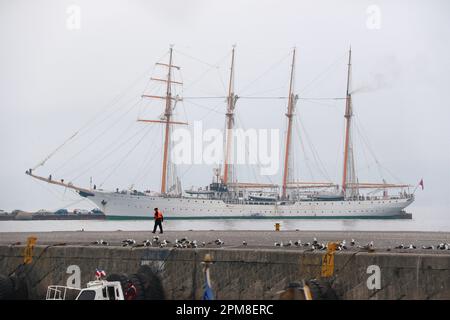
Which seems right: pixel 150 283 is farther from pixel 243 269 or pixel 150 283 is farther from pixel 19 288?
pixel 19 288

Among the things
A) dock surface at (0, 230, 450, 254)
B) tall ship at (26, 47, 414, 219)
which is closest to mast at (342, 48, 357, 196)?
tall ship at (26, 47, 414, 219)

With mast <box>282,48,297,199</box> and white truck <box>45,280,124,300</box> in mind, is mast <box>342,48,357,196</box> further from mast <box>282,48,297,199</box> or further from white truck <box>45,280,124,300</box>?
white truck <box>45,280,124,300</box>

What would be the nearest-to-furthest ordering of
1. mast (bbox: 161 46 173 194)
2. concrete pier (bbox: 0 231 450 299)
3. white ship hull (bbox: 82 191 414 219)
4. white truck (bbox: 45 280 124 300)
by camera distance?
white truck (bbox: 45 280 124 300), concrete pier (bbox: 0 231 450 299), mast (bbox: 161 46 173 194), white ship hull (bbox: 82 191 414 219)

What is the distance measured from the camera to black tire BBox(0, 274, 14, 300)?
777 inches

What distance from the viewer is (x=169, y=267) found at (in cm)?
1948

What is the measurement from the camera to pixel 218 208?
13525 cm

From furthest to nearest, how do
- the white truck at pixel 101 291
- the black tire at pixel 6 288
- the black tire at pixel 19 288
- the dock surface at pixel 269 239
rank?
the dock surface at pixel 269 239 < the black tire at pixel 19 288 < the black tire at pixel 6 288 < the white truck at pixel 101 291

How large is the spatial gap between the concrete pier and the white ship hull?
109 metres

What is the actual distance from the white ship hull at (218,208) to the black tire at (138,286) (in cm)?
11180

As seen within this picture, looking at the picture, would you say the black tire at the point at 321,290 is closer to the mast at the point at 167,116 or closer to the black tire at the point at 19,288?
the black tire at the point at 19,288

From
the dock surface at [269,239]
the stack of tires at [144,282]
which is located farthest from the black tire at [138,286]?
the dock surface at [269,239]

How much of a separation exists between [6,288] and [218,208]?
Answer: 4547 inches

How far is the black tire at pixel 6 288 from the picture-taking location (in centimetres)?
1975
